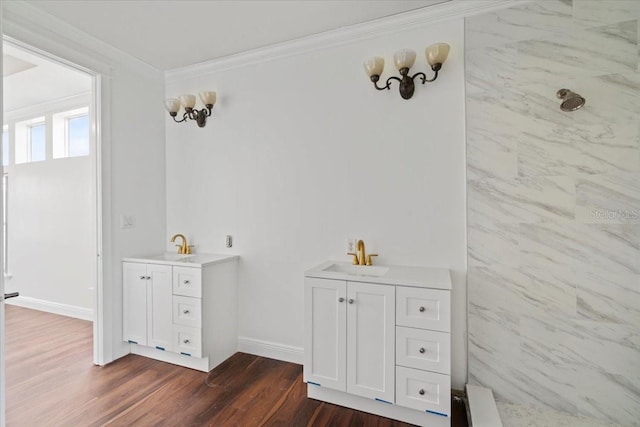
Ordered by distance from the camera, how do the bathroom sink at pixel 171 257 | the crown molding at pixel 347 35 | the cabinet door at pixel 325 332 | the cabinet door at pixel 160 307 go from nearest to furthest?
the cabinet door at pixel 325 332 → the crown molding at pixel 347 35 → the cabinet door at pixel 160 307 → the bathroom sink at pixel 171 257

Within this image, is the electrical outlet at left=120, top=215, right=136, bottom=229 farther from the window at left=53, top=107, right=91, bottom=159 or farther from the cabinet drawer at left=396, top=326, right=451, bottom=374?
the cabinet drawer at left=396, top=326, right=451, bottom=374

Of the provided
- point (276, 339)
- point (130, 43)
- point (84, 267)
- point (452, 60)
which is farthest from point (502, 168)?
point (84, 267)

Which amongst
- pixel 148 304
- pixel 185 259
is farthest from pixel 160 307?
pixel 185 259

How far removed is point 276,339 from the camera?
2664 millimetres

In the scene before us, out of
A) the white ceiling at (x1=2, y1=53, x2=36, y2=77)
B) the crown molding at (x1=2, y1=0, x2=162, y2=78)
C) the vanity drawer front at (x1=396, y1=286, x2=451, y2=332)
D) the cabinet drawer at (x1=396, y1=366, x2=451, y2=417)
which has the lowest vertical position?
the cabinet drawer at (x1=396, y1=366, x2=451, y2=417)

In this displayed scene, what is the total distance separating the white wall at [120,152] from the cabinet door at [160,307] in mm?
338

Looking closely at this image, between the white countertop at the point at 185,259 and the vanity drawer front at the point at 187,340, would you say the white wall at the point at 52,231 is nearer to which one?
the white countertop at the point at 185,259

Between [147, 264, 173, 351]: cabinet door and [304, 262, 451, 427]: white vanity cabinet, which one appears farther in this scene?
A: [147, 264, 173, 351]: cabinet door

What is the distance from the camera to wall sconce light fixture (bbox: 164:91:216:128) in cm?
281

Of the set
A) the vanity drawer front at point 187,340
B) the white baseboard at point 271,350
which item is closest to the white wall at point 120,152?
the vanity drawer front at point 187,340

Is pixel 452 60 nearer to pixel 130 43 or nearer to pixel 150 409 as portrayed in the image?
pixel 130 43

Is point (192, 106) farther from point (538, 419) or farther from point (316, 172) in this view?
point (538, 419)

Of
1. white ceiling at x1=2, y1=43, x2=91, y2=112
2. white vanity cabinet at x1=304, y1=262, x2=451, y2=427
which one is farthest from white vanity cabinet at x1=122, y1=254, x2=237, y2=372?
white ceiling at x1=2, y1=43, x2=91, y2=112

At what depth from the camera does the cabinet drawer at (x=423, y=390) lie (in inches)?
68.6
